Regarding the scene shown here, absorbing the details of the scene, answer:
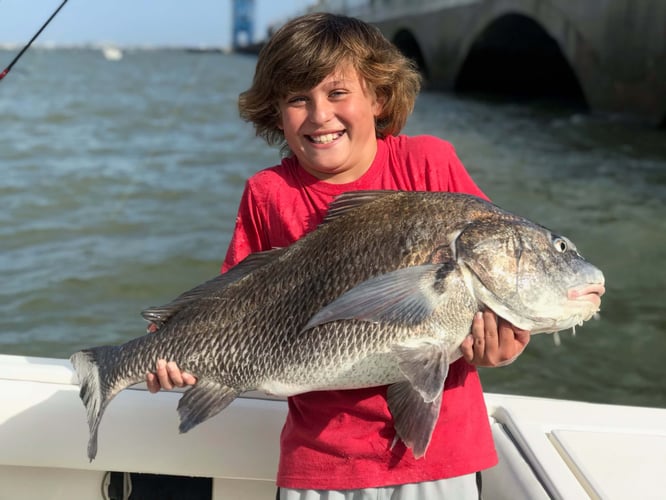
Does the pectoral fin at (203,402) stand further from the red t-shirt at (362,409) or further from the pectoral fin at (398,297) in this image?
the pectoral fin at (398,297)

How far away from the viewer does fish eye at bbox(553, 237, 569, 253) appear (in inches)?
83.3

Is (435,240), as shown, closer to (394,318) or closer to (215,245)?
(394,318)

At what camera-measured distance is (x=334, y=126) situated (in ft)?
7.84

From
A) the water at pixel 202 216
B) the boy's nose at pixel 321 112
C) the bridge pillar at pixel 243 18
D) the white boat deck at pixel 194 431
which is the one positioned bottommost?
the bridge pillar at pixel 243 18

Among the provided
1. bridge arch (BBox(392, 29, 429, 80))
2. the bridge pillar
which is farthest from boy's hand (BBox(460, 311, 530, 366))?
the bridge pillar

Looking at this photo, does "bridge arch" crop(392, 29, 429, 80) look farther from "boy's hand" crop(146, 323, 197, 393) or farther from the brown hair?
"boy's hand" crop(146, 323, 197, 393)

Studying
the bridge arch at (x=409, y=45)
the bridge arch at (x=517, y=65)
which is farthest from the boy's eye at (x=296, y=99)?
the bridge arch at (x=409, y=45)

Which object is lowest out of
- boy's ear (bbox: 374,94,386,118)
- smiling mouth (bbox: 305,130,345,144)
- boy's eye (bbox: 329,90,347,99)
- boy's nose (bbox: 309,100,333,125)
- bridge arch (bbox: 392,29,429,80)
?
bridge arch (bbox: 392,29,429,80)

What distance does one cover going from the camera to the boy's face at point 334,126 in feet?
7.84

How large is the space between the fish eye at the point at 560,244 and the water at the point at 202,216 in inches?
55.2

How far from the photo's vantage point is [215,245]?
9602 mm

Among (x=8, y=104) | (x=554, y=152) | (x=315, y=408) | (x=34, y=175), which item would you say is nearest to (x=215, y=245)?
(x=34, y=175)

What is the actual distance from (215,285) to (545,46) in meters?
31.1

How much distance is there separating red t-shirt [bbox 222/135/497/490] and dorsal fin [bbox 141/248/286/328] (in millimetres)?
134
